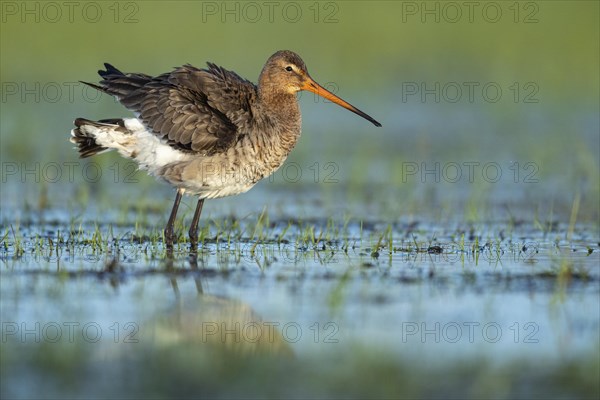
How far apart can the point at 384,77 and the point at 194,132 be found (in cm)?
1021

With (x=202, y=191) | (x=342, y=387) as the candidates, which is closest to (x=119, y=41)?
(x=202, y=191)

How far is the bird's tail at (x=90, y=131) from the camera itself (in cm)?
912

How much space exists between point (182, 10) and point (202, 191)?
14298 millimetres

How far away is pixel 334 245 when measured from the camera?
8867mm

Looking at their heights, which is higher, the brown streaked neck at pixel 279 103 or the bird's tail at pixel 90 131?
the brown streaked neck at pixel 279 103

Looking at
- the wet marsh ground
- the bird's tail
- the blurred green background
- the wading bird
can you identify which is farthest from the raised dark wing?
the blurred green background

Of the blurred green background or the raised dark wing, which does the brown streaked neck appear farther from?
the blurred green background

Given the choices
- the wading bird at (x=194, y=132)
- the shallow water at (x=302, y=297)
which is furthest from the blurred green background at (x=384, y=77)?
the wading bird at (x=194, y=132)

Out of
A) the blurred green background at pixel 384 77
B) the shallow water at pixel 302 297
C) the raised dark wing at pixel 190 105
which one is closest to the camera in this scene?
the shallow water at pixel 302 297

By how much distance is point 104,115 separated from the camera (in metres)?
15.2

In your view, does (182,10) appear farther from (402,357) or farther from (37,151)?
(402,357)

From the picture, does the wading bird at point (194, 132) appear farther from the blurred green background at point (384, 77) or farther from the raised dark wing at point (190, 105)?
the blurred green background at point (384, 77)

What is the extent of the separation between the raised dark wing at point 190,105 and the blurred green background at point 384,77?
87.4 inches

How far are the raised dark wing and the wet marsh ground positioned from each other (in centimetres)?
Answer: 81
